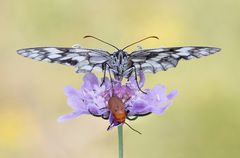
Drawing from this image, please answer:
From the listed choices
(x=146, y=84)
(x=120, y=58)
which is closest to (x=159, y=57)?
(x=120, y=58)

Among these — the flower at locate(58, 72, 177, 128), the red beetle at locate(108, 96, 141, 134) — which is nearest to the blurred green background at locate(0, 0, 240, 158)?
the flower at locate(58, 72, 177, 128)

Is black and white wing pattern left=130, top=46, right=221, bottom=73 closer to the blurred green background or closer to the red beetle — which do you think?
the red beetle

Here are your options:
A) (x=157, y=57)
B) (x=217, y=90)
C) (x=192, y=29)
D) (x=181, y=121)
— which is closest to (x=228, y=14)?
(x=192, y=29)

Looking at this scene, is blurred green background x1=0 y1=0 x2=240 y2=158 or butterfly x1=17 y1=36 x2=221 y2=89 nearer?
butterfly x1=17 y1=36 x2=221 y2=89

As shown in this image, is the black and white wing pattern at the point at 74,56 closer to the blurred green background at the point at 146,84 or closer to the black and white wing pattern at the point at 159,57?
the black and white wing pattern at the point at 159,57

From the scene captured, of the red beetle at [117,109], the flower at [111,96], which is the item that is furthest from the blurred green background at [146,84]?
the red beetle at [117,109]

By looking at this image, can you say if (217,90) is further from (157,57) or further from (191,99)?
(157,57)

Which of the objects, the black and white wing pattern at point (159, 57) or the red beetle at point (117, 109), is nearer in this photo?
the red beetle at point (117, 109)
